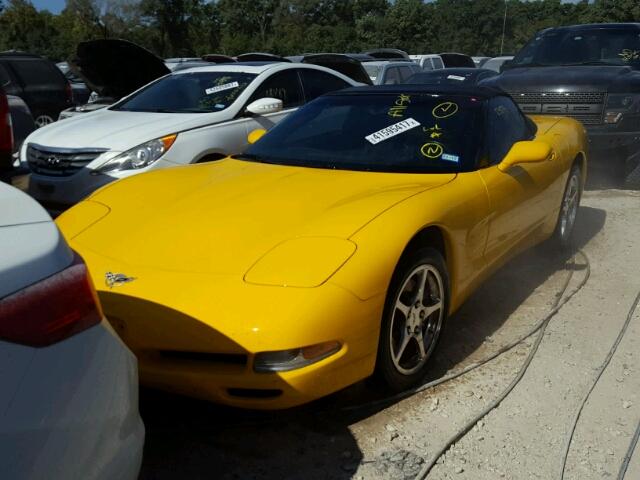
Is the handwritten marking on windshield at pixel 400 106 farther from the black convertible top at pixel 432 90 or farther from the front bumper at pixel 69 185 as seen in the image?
the front bumper at pixel 69 185

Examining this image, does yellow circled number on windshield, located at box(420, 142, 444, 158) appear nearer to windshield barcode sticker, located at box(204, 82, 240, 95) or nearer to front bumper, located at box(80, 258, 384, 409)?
front bumper, located at box(80, 258, 384, 409)

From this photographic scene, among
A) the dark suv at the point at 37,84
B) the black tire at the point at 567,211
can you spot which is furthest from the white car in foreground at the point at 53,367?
the dark suv at the point at 37,84

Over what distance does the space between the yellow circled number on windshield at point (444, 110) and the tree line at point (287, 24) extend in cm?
3844

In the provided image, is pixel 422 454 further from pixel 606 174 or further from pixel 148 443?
pixel 606 174

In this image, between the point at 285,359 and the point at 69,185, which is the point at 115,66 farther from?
the point at 285,359

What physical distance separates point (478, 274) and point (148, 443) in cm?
190

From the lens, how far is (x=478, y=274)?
3740mm

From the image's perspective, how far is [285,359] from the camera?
2.59 meters

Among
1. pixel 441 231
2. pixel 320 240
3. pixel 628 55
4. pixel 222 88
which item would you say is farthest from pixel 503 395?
pixel 628 55

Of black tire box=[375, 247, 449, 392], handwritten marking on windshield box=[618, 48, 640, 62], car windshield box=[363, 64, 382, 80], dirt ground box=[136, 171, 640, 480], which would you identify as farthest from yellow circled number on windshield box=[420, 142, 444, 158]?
car windshield box=[363, 64, 382, 80]

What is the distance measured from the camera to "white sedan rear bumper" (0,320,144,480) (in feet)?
4.71

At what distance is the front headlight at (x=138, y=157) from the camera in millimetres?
5609

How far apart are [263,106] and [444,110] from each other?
268cm

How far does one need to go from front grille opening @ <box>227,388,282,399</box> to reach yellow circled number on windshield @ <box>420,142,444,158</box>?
5.88ft
